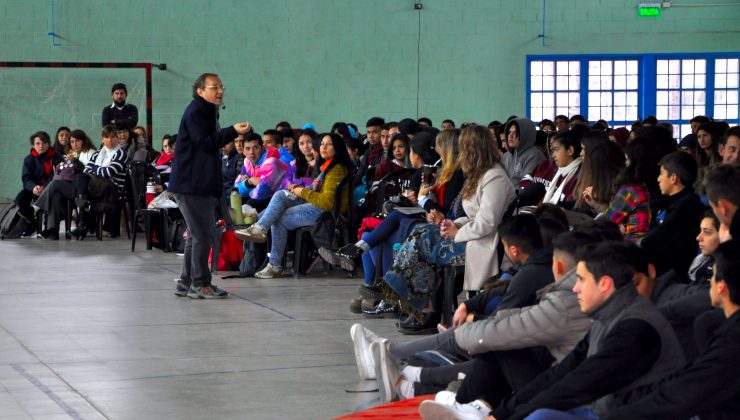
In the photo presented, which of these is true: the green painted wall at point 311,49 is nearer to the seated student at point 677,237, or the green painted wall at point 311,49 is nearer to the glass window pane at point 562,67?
the glass window pane at point 562,67

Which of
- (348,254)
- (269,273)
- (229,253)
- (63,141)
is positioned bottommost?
(269,273)

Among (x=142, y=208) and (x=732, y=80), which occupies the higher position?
(x=732, y=80)

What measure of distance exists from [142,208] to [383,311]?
199 inches

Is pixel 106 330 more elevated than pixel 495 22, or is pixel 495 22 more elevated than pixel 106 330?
pixel 495 22

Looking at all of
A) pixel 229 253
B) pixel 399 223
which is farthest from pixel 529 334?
pixel 229 253

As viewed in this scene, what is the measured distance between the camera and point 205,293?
780 centimetres

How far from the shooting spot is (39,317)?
7.06 metres

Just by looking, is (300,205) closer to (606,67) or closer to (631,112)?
(606,67)

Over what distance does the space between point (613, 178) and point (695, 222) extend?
3.13 ft

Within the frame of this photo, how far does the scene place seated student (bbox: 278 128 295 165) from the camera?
399 inches

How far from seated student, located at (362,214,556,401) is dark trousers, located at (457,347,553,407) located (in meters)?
0.20

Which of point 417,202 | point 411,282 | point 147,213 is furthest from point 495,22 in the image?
point 411,282

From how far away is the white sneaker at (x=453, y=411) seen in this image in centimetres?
375

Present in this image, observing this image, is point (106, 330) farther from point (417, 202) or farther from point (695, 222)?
point (695, 222)
